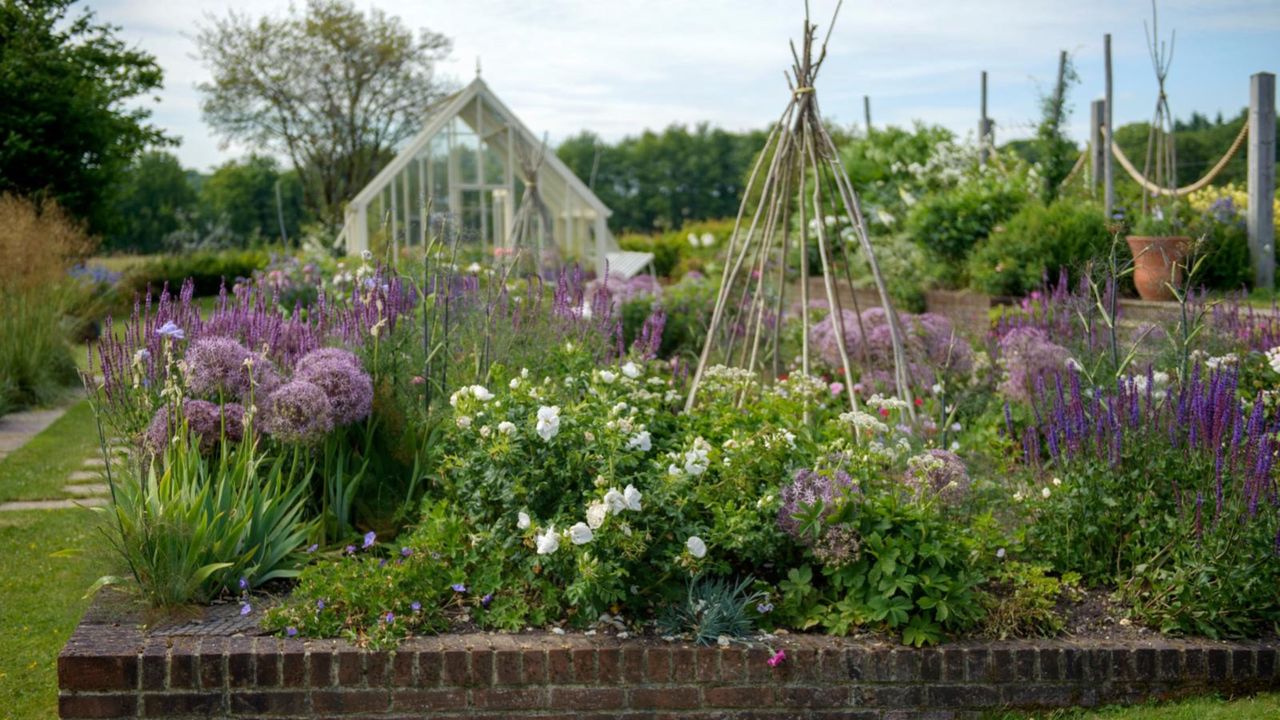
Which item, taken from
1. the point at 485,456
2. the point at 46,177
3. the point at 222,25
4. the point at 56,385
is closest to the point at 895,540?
the point at 485,456

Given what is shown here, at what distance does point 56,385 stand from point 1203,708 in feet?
29.7

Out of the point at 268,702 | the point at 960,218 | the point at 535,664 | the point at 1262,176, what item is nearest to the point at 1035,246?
the point at 960,218

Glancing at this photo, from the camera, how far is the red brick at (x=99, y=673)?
3.25 meters

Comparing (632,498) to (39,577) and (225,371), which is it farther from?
(39,577)

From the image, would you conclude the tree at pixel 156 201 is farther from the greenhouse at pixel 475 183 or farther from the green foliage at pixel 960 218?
the green foliage at pixel 960 218

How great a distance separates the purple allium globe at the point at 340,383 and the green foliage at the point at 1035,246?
648cm

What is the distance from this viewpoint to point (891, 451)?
3.99 m

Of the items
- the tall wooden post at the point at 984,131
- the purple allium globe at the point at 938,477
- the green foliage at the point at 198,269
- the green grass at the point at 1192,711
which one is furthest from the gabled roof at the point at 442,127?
the green grass at the point at 1192,711

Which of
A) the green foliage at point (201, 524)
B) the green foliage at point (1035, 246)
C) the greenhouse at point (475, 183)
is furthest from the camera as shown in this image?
the greenhouse at point (475, 183)

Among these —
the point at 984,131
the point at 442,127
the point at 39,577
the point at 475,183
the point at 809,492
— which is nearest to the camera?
the point at 809,492

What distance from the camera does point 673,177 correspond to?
40719mm

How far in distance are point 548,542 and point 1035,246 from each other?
7.16 meters

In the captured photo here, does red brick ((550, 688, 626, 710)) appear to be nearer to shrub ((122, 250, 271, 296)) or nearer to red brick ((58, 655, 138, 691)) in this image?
red brick ((58, 655, 138, 691))

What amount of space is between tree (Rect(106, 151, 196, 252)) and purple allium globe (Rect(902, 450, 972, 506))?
36246 millimetres
